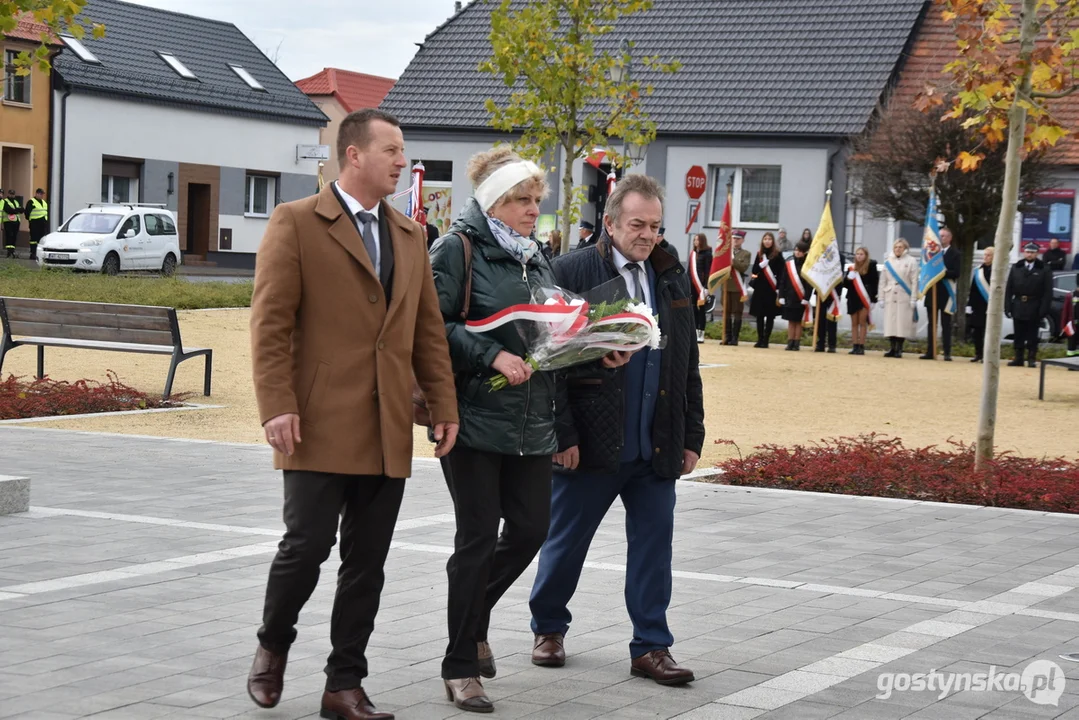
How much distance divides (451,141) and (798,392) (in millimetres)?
23360

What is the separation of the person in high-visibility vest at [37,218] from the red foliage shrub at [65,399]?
27.8 meters

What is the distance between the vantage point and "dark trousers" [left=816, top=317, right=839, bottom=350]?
25969mm

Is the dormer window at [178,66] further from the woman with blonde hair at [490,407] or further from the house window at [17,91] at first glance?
the woman with blonde hair at [490,407]

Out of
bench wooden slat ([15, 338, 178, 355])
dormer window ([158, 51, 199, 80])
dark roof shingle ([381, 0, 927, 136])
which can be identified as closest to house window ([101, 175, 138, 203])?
dormer window ([158, 51, 199, 80])

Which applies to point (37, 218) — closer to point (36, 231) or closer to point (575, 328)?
point (36, 231)

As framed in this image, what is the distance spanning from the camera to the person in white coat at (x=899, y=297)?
25625 mm

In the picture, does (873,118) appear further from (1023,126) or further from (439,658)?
(439,658)

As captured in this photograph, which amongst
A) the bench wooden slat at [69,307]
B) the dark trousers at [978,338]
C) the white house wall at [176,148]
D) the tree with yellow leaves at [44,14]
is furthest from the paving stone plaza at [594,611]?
the white house wall at [176,148]

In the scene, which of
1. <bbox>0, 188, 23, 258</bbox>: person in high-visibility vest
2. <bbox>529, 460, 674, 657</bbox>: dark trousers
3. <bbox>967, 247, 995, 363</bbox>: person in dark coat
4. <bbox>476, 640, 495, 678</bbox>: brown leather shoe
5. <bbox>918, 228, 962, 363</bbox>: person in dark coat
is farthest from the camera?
<bbox>0, 188, 23, 258</bbox>: person in high-visibility vest

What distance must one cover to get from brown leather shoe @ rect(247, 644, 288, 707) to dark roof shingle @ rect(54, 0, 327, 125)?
1706 inches

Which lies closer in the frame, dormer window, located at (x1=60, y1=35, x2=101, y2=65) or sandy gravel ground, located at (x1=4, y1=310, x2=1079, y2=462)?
sandy gravel ground, located at (x1=4, y1=310, x2=1079, y2=462)

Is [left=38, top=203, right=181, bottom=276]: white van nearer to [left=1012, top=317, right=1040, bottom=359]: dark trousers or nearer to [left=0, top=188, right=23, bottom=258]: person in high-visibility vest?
[left=0, top=188, right=23, bottom=258]: person in high-visibility vest

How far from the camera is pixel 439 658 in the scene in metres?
5.90

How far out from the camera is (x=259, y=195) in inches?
2121
